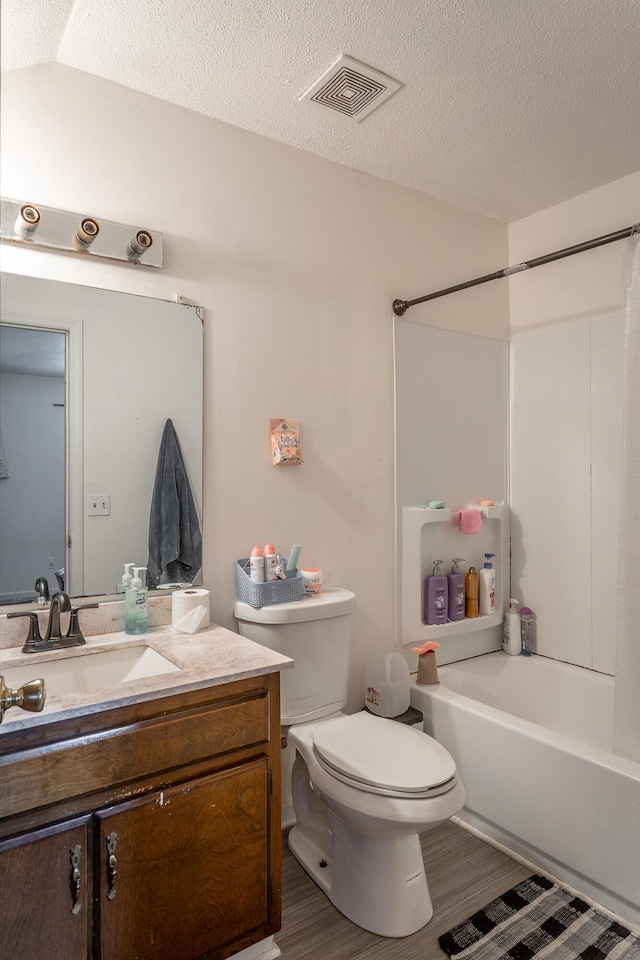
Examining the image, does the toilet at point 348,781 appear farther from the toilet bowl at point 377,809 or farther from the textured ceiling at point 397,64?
the textured ceiling at point 397,64

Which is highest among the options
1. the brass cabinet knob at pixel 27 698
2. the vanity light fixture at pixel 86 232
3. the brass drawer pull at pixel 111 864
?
the vanity light fixture at pixel 86 232

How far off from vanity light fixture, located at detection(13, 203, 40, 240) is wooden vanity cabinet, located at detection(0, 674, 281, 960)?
1.25 m

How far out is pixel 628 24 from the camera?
1631mm

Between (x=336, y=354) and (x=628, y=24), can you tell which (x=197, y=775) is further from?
(x=628, y=24)

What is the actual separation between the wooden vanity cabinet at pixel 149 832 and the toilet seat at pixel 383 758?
22 centimetres

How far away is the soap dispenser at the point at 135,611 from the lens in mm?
1746

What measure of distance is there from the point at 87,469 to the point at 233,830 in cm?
103

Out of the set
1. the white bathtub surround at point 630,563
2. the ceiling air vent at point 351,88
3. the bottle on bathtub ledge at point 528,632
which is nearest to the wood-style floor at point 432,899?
the white bathtub surround at point 630,563

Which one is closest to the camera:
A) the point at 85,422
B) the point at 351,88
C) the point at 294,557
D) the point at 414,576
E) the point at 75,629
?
the point at 75,629

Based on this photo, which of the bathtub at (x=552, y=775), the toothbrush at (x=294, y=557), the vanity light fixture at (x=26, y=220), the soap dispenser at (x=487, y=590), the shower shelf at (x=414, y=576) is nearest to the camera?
the vanity light fixture at (x=26, y=220)

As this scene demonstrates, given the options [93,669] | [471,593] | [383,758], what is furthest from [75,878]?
[471,593]

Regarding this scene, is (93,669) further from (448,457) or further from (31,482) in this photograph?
(448,457)

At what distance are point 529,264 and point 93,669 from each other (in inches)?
73.0

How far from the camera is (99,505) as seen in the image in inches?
70.1
